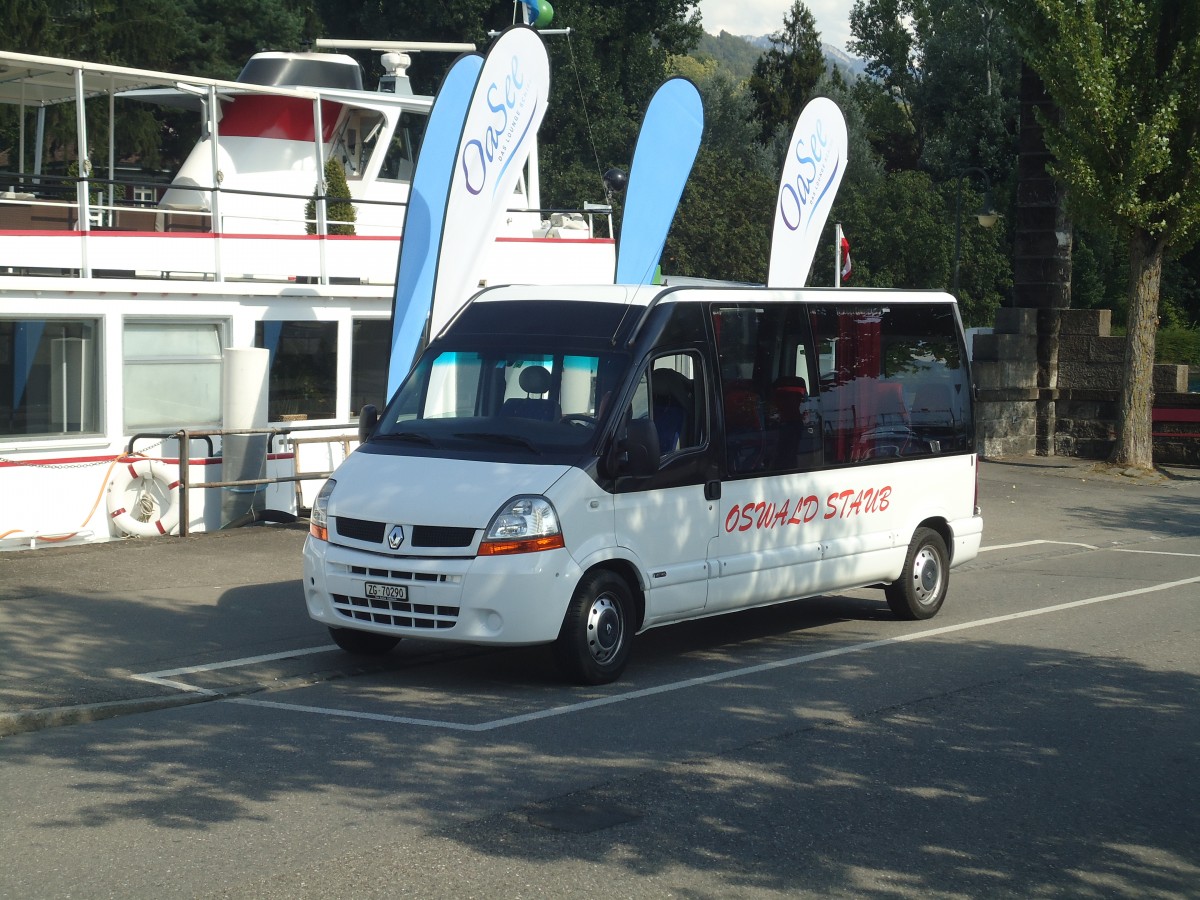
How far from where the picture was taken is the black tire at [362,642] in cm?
964

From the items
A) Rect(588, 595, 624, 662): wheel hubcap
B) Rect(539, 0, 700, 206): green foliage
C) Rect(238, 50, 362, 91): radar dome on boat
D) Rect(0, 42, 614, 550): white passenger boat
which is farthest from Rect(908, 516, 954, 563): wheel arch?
Rect(539, 0, 700, 206): green foliage

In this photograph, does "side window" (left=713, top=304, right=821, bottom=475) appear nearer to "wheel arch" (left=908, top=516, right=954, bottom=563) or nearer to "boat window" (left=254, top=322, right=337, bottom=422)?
"wheel arch" (left=908, top=516, right=954, bottom=563)

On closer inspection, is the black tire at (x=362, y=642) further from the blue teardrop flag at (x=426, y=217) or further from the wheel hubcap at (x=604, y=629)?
the blue teardrop flag at (x=426, y=217)

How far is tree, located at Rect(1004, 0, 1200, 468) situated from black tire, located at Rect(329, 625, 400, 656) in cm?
1660

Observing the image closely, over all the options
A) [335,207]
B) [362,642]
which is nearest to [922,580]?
[362,642]

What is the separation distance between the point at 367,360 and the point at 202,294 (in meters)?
2.36

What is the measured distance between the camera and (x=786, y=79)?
79.9 meters

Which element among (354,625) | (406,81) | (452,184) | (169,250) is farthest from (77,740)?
(406,81)

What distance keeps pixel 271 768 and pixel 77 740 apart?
1339mm

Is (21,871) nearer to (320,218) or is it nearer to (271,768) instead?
(271,768)

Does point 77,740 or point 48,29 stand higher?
point 48,29

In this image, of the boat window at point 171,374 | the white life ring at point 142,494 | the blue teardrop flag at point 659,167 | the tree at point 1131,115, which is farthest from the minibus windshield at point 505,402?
the tree at point 1131,115

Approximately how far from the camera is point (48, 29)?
120 ft

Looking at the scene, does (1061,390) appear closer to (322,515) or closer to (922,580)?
(922,580)
